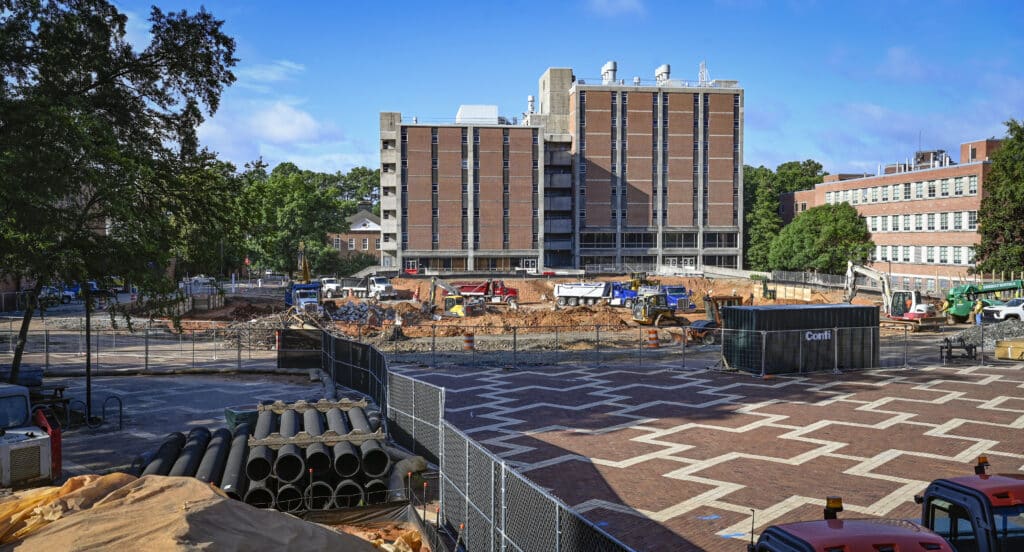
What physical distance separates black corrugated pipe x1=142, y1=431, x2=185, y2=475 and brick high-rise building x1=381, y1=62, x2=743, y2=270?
70.5 metres

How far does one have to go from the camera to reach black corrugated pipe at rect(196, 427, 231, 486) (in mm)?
13570

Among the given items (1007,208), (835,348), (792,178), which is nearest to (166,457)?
(835,348)

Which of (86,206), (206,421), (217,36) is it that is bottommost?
(206,421)

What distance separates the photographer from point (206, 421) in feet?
72.8

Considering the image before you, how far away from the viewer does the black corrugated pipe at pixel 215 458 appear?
13.6 m

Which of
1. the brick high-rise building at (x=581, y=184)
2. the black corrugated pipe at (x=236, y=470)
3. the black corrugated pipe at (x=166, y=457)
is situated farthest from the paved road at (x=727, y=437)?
the brick high-rise building at (x=581, y=184)

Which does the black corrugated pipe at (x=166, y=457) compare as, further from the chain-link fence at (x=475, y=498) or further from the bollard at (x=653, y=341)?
the bollard at (x=653, y=341)

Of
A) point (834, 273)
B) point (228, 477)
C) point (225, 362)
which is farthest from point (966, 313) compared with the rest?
point (228, 477)

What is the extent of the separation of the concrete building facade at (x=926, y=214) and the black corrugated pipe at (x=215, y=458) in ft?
203

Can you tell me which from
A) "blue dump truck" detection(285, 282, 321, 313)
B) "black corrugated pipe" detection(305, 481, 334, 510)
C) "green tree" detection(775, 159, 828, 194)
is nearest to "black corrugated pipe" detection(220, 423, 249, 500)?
"black corrugated pipe" detection(305, 481, 334, 510)

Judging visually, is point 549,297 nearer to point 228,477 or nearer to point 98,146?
point 98,146

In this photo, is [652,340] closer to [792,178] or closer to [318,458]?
[318,458]

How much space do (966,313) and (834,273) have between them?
94.6ft

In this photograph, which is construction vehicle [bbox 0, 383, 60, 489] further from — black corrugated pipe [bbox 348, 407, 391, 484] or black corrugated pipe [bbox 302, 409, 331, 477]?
black corrugated pipe [bbox 348, 407, 391, 484]
